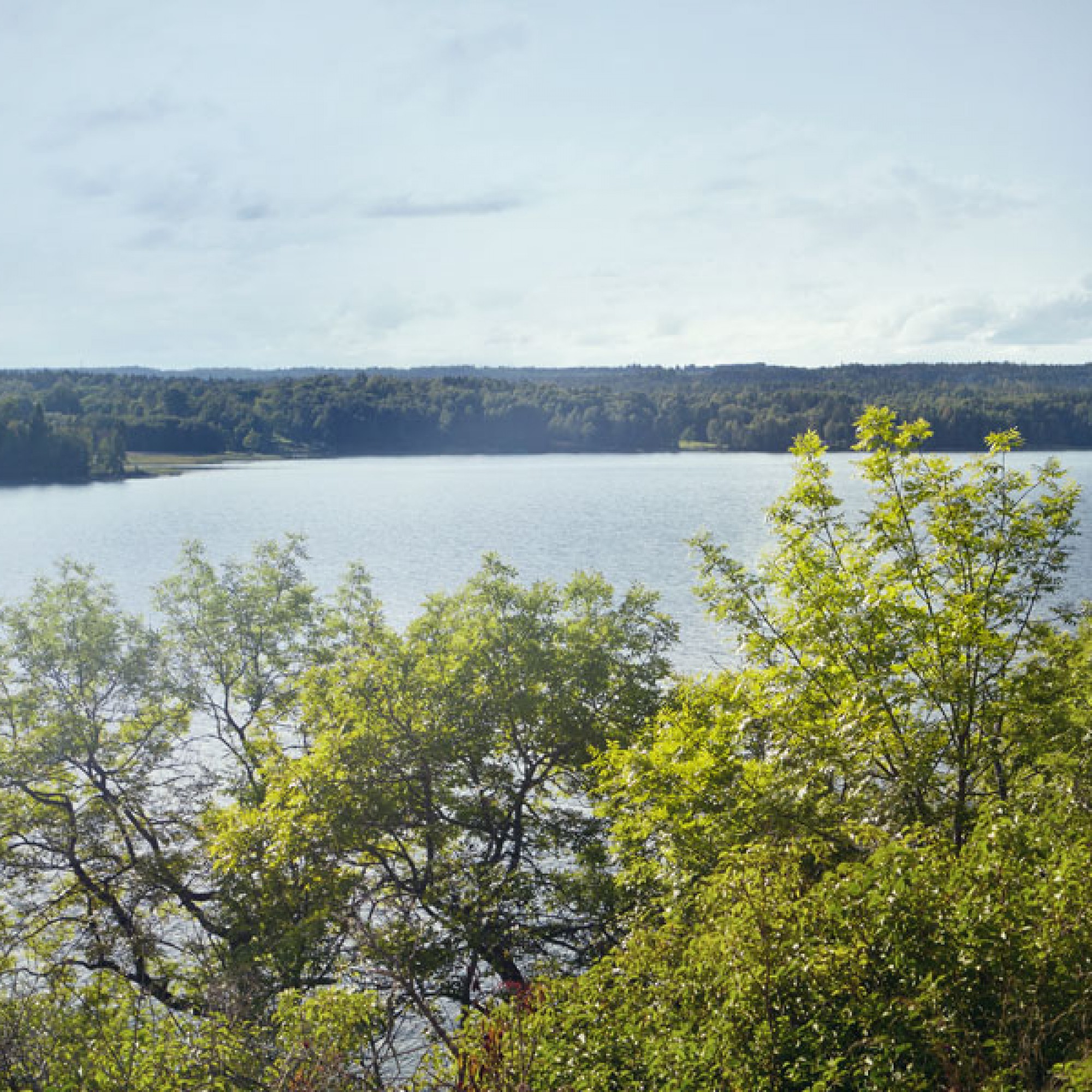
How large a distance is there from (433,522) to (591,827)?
70.0 m

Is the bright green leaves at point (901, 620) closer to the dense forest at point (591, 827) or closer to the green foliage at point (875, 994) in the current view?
the dense forest at point (591, 827)

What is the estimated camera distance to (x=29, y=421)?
150000 mm

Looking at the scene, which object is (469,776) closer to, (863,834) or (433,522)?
(863,834)

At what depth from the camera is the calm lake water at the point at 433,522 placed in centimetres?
6019

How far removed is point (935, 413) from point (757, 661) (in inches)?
5935

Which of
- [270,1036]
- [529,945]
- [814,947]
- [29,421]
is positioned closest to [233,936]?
[270,1036]

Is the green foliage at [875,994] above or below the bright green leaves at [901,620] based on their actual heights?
below

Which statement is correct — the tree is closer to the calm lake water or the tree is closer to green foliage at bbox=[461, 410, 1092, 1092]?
green foliage at bbox=[461, 410, 1092, 1092]

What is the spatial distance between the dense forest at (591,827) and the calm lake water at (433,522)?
264 inches

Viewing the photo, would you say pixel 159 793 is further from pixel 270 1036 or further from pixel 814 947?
pixel 814 947

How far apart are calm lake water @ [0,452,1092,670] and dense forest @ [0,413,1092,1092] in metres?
6.70

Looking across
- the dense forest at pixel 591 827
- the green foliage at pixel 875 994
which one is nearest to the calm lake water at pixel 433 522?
the dense forest at pixel 591 827

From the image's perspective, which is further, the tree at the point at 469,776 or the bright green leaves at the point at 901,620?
the tree at the point at 469,776

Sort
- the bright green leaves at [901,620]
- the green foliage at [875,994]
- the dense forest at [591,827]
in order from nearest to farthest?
1. the green foliage at [875,994]
2. the dense forest at [591,827]
3. the bright green leaves at [901,620]
